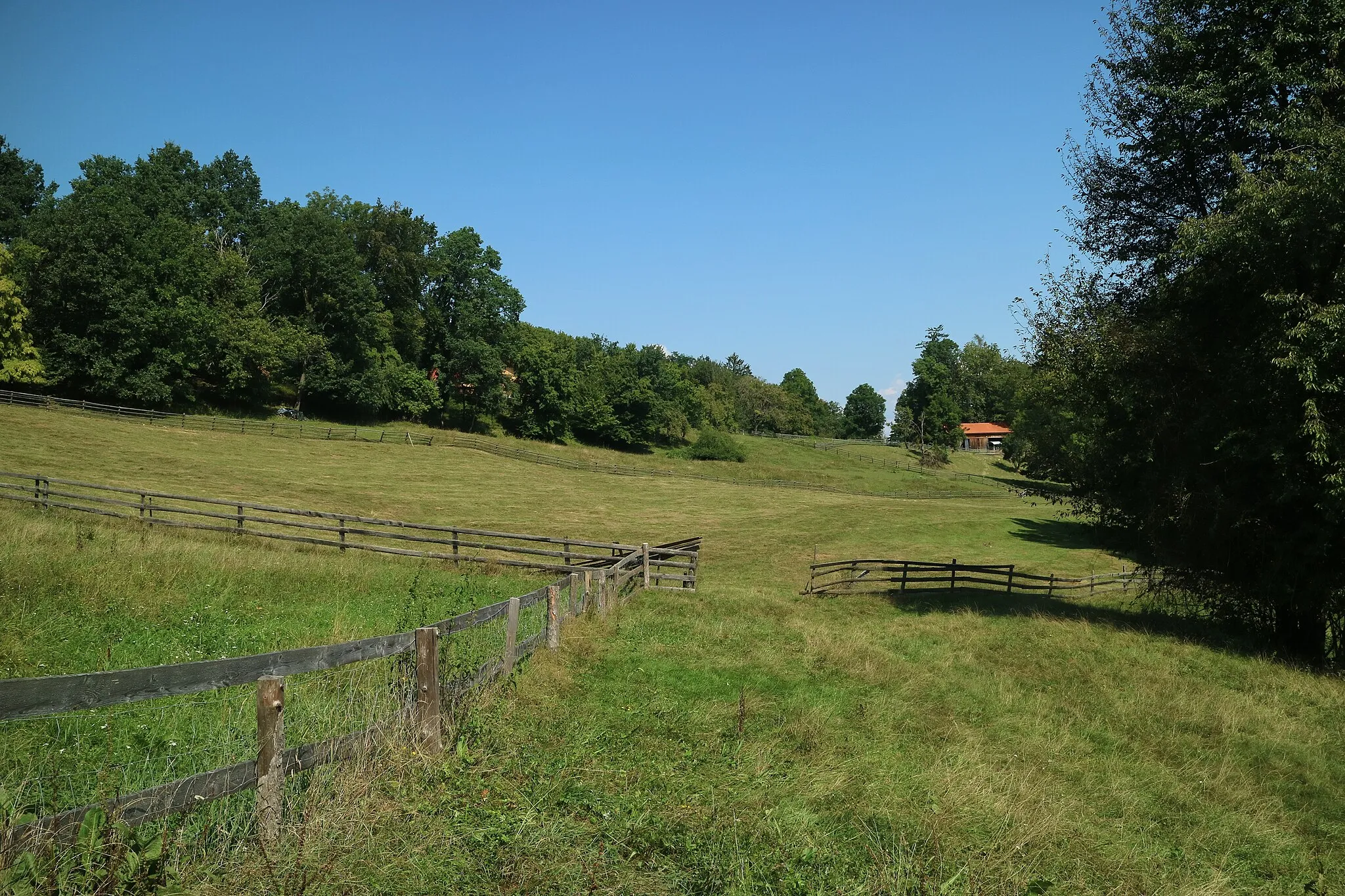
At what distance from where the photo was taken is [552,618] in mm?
10328

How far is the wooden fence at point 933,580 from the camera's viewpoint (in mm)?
27078

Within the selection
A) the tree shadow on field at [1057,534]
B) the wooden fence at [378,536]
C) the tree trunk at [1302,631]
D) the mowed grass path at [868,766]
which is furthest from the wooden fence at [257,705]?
the tree shadow on field at [1057,534]

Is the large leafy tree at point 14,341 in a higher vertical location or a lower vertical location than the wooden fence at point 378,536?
higher

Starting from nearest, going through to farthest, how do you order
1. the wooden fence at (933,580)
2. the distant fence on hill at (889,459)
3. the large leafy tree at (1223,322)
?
the large leafy tree at (1223,322) → the wooden fence at (933,580) → the distant fence on hill at (889,459)

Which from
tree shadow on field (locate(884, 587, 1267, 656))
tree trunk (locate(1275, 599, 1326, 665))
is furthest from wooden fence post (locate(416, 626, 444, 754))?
tree trunk (locate(1275, 599, 1326, 665))

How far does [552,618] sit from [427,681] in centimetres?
434

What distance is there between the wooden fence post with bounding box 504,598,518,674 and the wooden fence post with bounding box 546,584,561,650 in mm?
1567

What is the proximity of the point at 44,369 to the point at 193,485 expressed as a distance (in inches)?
1082

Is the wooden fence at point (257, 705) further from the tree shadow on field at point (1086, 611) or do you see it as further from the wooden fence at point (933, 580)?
the wooden fence at point (933, 580)

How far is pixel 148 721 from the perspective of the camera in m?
6.29

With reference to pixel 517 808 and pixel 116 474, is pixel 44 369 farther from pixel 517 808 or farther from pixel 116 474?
pixel 517 808

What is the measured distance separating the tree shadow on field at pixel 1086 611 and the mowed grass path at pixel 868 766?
0.40 metres

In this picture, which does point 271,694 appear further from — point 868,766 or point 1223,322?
point 1223,322

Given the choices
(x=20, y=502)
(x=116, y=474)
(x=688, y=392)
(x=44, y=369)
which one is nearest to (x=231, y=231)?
(x=44, y=369)
